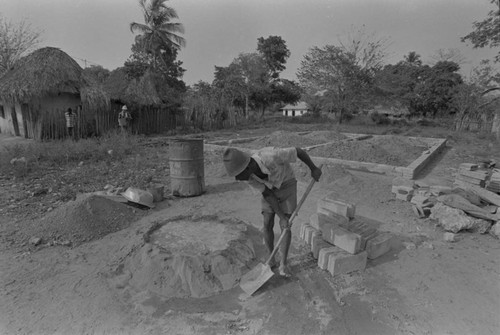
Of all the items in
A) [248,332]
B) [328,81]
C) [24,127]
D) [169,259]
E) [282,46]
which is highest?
[282,46]

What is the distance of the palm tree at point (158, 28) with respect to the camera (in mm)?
19281

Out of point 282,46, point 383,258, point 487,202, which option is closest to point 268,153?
point 383,258

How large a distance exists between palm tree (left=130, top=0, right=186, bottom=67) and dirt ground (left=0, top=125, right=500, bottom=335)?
62.4ft

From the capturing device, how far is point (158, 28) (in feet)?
65.3

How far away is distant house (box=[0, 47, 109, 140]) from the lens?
1004 centimetres

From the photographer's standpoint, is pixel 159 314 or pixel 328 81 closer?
pixel 159 314

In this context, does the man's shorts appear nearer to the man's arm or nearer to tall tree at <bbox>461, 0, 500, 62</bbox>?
the man's arm

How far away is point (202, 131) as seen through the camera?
1562 centimetres

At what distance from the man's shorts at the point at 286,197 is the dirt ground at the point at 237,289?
25.7 inches

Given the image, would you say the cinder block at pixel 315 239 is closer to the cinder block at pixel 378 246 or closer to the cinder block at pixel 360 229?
the cinder block at pixel 360 229

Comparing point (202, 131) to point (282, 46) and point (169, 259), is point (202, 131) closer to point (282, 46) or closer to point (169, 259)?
point (169, 259)

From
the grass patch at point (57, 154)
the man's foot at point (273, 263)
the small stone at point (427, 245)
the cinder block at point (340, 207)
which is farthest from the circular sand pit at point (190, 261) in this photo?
the grass patch at point (57, 154)

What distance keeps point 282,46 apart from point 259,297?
2999 centimetres

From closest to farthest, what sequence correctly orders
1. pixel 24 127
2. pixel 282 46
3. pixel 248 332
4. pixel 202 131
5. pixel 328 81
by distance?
pixel 248 332 < pixel 24 127 < pixel 202 131 < pixel 328 81 < pixel 282 46
